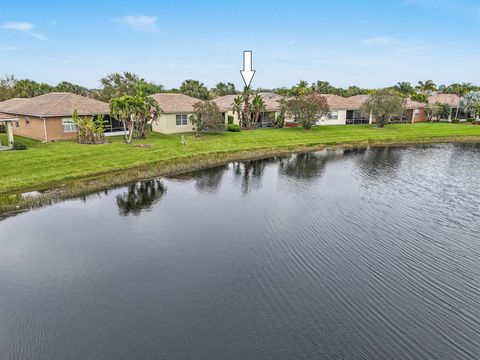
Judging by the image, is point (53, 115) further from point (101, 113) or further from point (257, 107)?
point (257, 107)

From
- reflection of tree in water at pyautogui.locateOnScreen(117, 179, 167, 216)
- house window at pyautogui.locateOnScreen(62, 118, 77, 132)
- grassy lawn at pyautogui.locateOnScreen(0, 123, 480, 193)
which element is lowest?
reflection of tree in water at pyautogui.locateOnScreen(117, 179, 167, 216)

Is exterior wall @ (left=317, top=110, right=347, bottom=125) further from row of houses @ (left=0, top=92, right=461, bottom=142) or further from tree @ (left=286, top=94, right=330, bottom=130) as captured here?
tree @ (left=286, top=94, right=330, bottom=130)

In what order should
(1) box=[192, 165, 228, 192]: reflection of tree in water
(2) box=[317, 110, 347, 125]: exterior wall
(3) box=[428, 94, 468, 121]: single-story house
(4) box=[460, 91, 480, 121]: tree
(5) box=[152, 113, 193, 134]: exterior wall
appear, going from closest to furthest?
(1) box=[192, 165, 228, 192]: reflection of tree in water < (5) box=[152, 113, 193, 134]: exterior wall < (2) box=[317, 110, 347, 125]: exterior wall < (4) box=[460, 91, 480, 121]: tree < (3) box=[428, 94, 468, 121]: single-story house

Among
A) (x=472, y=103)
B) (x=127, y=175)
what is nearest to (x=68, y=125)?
(x=127, y=175)

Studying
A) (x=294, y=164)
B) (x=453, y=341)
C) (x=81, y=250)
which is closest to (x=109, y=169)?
(x=81, y=250)

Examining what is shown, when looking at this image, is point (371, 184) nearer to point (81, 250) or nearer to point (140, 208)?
point (140, 208)

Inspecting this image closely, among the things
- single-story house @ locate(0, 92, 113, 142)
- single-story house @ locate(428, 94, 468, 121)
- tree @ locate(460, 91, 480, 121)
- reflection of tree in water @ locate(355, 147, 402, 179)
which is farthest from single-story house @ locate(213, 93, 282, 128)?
tree @ locate(460, 91, 480, 121)
